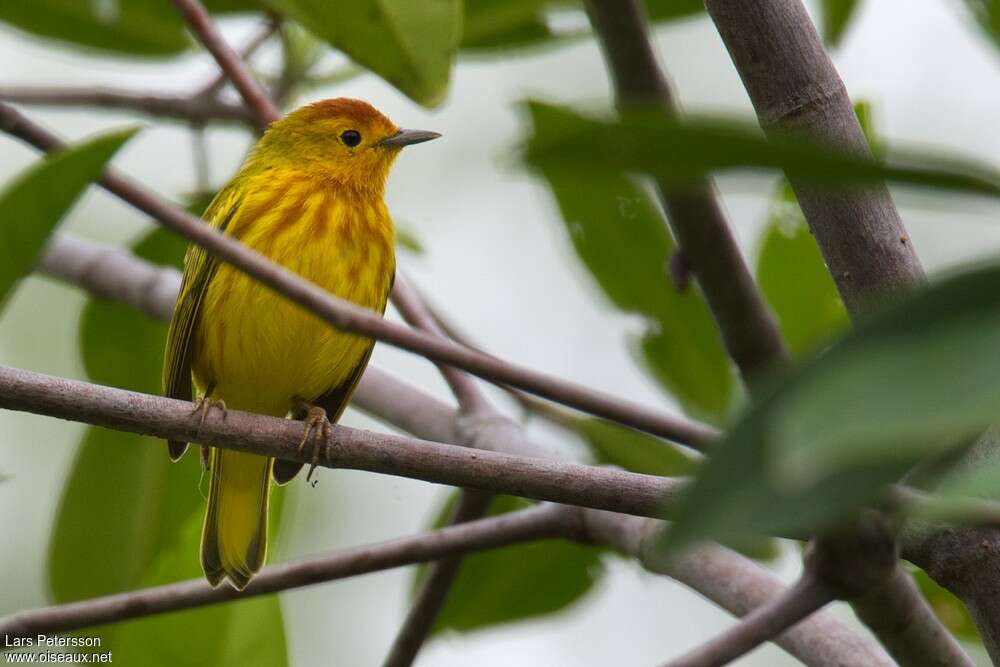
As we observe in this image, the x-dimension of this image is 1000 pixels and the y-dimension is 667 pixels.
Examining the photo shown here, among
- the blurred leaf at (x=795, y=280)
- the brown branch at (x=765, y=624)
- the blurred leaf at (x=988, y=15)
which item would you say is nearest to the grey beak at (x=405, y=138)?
the blurred leaf at (x=795, y=280)

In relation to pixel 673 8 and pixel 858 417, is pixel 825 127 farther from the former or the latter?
pixel 673 8

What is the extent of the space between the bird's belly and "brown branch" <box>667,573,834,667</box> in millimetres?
1492

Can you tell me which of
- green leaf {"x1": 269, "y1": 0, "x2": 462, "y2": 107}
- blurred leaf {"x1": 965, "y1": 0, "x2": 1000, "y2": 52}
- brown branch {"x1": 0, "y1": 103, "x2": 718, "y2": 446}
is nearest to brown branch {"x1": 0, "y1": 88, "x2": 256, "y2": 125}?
green leaf {"x1": 269, "y1": 0, "x2": 462, "y2": 107}

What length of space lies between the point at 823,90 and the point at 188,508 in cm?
202

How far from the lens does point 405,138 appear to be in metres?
3.73

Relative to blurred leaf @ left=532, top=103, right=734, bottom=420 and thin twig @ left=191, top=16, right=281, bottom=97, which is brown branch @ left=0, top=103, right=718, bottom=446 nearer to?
blurred leaf @ left=532, top=103, right=734, bottom=420

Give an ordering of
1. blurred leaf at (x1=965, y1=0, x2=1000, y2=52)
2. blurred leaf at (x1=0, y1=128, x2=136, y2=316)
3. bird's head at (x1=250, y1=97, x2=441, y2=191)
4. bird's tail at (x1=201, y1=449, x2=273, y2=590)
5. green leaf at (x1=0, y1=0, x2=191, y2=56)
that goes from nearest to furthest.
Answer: blurred leaf at (x1=965, y1=0, x2=1000, y2=52) → blurred leaf at (x1=0, y1=128, x2=136, y2=316) → bird's tail at (x1=201, y1=449, x2=273, y2=590) → green leaf at (x1=0, y1=0, x2=191, y2=56) → bird's head at (x1=250, y1=97, x2=441, y2=191)

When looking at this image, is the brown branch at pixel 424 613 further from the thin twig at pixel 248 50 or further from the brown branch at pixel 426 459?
the thin twig at pixel 248 50

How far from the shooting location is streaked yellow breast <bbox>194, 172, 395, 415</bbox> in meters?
3.02

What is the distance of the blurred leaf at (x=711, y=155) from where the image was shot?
0.74 m

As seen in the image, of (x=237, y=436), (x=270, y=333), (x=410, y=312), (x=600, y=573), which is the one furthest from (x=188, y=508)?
(x=237, y=436)

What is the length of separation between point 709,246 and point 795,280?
0.85 m

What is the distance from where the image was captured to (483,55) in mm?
3205

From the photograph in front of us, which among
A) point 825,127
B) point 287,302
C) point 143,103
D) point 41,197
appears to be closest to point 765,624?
point 825,127
